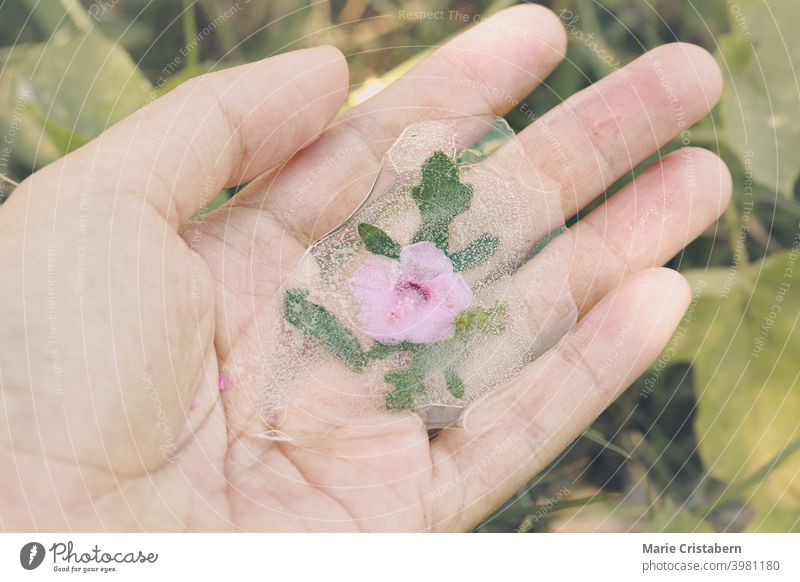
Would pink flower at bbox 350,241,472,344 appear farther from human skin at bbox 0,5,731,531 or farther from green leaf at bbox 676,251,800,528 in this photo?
green leaf at bbox 676,251,800,528

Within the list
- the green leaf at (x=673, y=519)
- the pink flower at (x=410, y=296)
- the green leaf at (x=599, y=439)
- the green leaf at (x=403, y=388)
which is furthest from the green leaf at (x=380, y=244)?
the green leaf at (x=673, y=519)

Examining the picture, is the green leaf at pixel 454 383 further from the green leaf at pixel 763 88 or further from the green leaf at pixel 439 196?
the green leaf at pixel 763 88

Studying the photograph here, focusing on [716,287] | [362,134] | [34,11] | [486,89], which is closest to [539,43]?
[486,89]

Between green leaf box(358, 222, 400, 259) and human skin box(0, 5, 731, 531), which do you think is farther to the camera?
green leaf box(358, 222, 400, 259)

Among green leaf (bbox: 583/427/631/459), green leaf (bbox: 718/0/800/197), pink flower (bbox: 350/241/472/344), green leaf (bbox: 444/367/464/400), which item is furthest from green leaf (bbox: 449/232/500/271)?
green leaf (bbox: 718/0/800/197)

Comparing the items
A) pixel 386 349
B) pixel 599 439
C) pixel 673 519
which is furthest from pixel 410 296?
pixel 673 519
